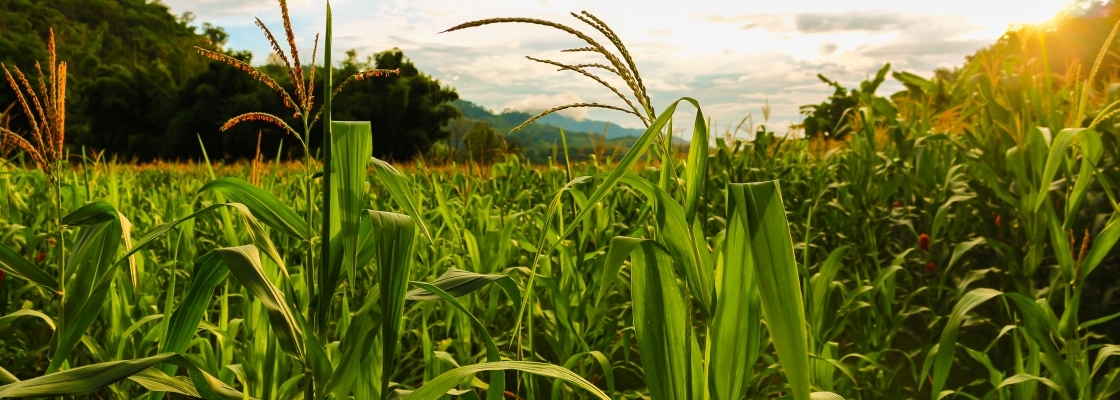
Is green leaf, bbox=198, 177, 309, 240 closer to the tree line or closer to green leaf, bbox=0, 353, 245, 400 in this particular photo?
green leaf, bbox=0, 353, 245, 400

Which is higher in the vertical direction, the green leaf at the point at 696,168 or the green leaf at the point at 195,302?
the green leaf at the point at 696,168

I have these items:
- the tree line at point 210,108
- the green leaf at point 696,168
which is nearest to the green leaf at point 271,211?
the green leaf at point 696,168

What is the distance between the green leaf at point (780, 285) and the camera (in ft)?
2.16

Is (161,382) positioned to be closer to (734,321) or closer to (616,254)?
(616,254)

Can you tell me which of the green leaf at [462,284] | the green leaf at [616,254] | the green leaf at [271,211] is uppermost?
the green leaf at [271,211]

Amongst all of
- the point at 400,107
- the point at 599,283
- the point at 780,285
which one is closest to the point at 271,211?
the point at 780,285

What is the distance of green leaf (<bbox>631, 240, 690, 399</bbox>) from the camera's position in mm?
875

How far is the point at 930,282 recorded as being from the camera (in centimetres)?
257

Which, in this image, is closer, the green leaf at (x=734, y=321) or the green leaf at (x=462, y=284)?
the green leaf at (x=734, y=321)

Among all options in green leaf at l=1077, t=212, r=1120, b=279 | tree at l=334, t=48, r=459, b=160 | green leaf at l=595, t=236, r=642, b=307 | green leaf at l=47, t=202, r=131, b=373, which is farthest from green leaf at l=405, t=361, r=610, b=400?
tree at l=334, t=48, r=459, b=160

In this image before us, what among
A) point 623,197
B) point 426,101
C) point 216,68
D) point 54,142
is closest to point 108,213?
point 54,142

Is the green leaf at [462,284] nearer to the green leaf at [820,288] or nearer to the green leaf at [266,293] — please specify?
the green leaf at [266,293]

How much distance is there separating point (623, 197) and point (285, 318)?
8.76 feet

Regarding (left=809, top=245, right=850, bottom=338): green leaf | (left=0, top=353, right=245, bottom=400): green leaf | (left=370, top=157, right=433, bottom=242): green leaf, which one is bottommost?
(left=809, top=245, right=850, bottom=338): green leaf
